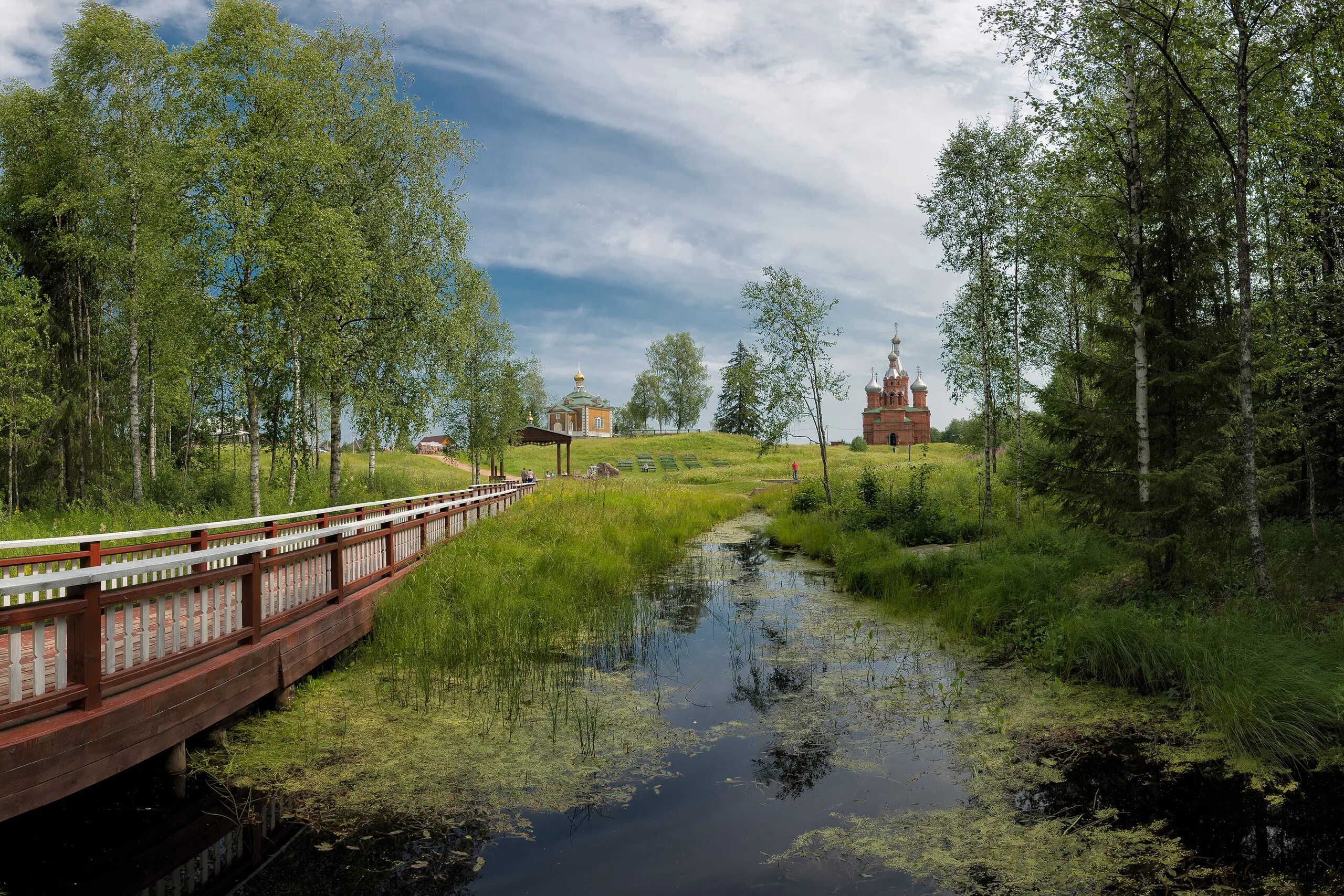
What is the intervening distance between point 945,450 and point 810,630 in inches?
1753

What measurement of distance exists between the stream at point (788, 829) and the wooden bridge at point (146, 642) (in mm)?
624

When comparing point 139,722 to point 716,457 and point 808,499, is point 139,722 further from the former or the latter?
point 716,457

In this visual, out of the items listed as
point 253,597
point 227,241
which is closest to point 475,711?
point 253,597

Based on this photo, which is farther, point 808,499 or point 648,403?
point 648,403

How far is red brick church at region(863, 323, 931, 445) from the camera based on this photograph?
74.6 meters

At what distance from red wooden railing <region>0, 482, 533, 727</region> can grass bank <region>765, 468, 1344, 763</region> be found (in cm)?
747

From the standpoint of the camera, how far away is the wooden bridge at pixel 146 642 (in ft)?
12.4

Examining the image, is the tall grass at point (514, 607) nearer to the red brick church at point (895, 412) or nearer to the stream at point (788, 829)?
the stream at point (788, 829)

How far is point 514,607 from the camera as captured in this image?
8.93 m

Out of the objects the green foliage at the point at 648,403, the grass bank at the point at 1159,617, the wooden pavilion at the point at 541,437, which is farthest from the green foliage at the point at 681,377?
the grass bank at the point at 1159,617

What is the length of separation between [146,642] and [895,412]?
246 ft

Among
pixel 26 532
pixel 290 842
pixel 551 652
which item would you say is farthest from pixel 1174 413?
pixel 26 532

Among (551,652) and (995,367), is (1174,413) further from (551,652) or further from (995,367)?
(995,367)

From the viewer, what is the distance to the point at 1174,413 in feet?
27.1
